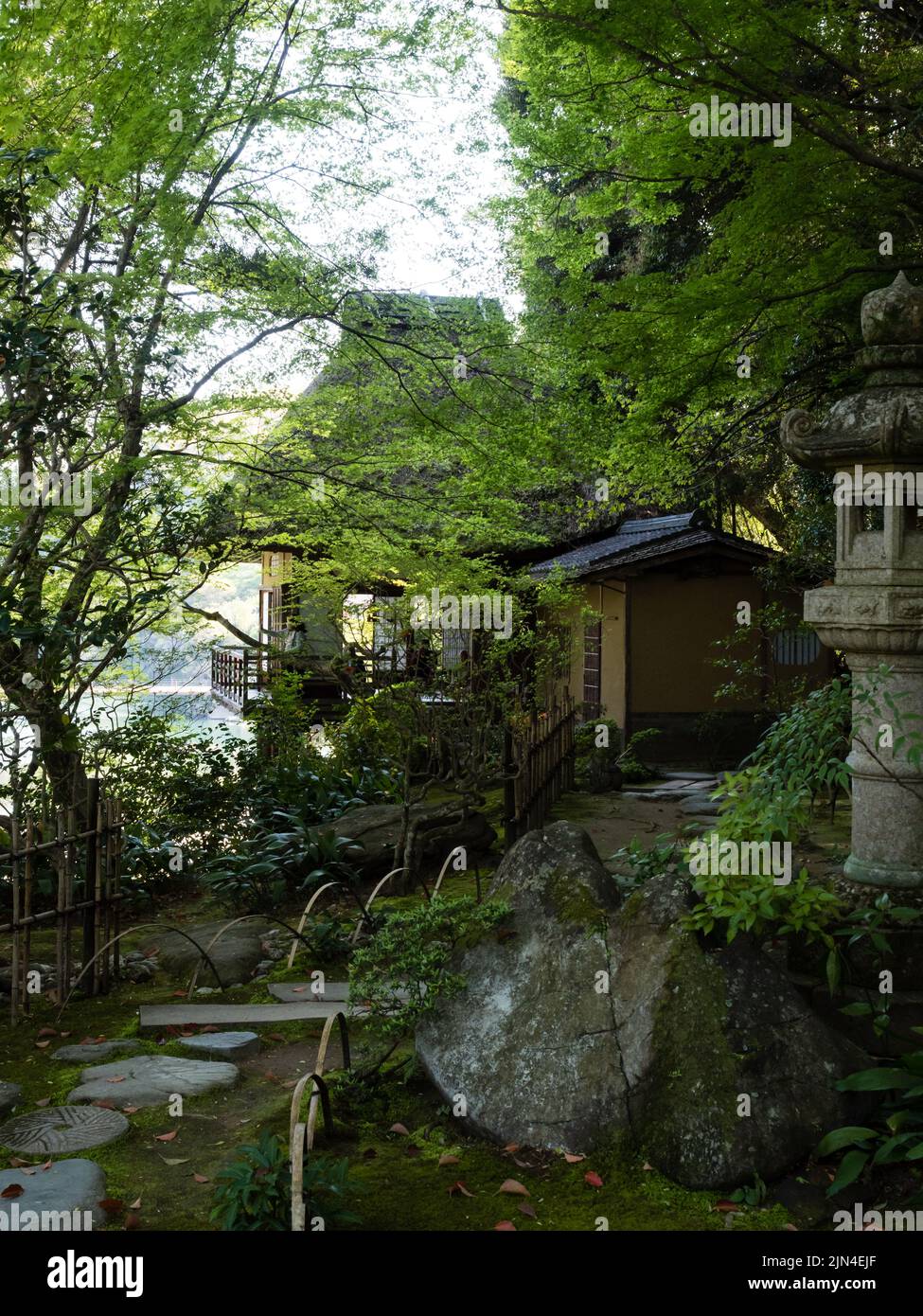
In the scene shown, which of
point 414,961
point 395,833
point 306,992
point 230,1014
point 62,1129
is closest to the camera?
point 62,1129

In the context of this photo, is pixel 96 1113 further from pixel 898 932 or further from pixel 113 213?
pixel 113 213

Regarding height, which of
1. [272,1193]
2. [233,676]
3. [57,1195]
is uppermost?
[233,676]

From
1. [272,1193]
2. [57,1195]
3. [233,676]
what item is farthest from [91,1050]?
[233,676]

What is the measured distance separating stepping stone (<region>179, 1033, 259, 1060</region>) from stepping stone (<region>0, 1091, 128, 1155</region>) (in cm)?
83

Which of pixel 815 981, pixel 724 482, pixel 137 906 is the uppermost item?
pixel 724 482

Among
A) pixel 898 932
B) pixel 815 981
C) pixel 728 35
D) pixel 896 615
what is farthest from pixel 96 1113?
pixel 728 35

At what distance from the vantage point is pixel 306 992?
7.03 m

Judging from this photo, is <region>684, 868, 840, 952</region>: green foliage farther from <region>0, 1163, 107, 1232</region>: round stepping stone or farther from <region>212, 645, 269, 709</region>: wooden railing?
<region>212, 645, 269, 709</region>: wooden railing

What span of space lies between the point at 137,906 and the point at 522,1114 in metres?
5.74

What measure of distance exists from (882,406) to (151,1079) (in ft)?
17.9

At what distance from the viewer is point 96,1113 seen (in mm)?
4961

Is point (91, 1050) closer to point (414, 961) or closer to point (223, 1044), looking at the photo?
point (223, 1044)

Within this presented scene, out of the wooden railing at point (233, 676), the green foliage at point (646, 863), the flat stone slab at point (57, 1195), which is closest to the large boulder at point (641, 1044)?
the green foliage at point (646, 863)

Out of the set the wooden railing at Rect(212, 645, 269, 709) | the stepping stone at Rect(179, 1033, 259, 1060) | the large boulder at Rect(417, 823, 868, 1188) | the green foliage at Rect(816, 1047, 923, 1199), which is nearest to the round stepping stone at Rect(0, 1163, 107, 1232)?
the stepping stone at Rect(179, 1033, 259, 1060)
